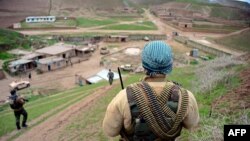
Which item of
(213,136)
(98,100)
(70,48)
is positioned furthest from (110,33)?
(213,136)

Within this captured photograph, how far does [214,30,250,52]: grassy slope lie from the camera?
149ft

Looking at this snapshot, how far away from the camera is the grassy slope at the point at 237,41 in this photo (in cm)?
4547

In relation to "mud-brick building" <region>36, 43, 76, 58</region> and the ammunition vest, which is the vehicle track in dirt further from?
"mud-brick building" <region>36, 43, 76, 58</region>

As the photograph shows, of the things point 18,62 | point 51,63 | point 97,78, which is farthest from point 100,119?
point 18,62

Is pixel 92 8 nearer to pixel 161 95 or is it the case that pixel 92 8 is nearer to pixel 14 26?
pixel 14 26

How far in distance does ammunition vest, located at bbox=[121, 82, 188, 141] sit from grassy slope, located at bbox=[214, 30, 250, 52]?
1726 inches

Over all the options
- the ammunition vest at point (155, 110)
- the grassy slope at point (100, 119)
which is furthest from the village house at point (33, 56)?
the ammunition vest at point (155, 110)

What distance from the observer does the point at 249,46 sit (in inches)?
1786

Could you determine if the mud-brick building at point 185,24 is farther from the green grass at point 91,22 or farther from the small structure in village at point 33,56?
the small structure in village at point 33,56

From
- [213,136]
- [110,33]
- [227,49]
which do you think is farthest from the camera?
[110,33]

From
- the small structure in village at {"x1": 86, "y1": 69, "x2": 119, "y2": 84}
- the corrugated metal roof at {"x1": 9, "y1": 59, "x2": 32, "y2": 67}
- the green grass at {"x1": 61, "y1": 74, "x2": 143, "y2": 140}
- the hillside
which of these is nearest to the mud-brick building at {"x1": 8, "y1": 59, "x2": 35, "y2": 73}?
the corrugated metal roof at {"x1": 9, "y1": 59, "x2": 32, "y2": 67}

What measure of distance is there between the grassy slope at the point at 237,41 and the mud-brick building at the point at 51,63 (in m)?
24.1

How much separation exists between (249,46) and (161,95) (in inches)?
1803

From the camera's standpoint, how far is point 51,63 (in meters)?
36.6
